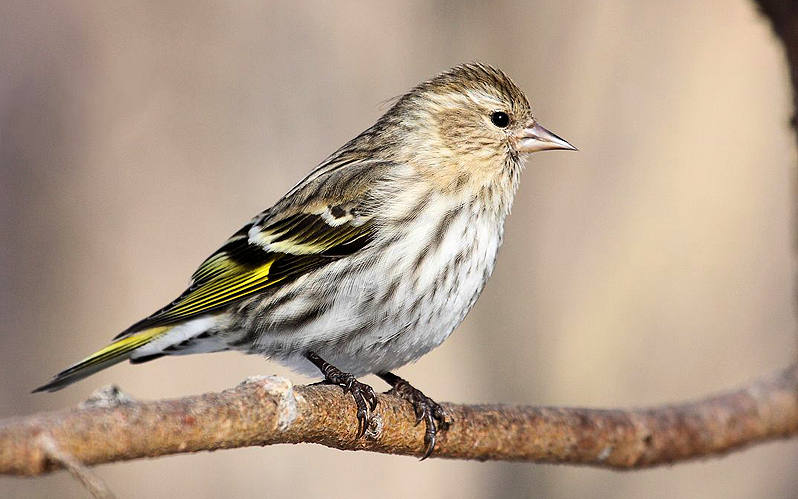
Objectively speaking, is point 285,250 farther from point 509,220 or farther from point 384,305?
point 509,220

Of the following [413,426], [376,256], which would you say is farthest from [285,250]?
[413,426]

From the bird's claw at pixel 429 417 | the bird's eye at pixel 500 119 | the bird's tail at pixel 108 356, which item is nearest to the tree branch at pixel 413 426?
the bird's claw at pixel 429 417

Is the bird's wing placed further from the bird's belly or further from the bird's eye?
the bird's eye

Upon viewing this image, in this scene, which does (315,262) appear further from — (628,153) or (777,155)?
(777,155)

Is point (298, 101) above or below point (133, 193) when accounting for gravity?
above

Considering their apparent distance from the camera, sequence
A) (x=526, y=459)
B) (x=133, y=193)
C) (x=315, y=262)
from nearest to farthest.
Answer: (x=526, y=459) → (x=315, y=262) → (x=133, y=193)

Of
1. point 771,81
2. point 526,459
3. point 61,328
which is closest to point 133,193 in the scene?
point 61,328

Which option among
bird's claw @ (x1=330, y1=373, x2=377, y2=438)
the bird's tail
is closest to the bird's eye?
bird's claw @ (x1=330, y1=373, x2=377, y2=438)
